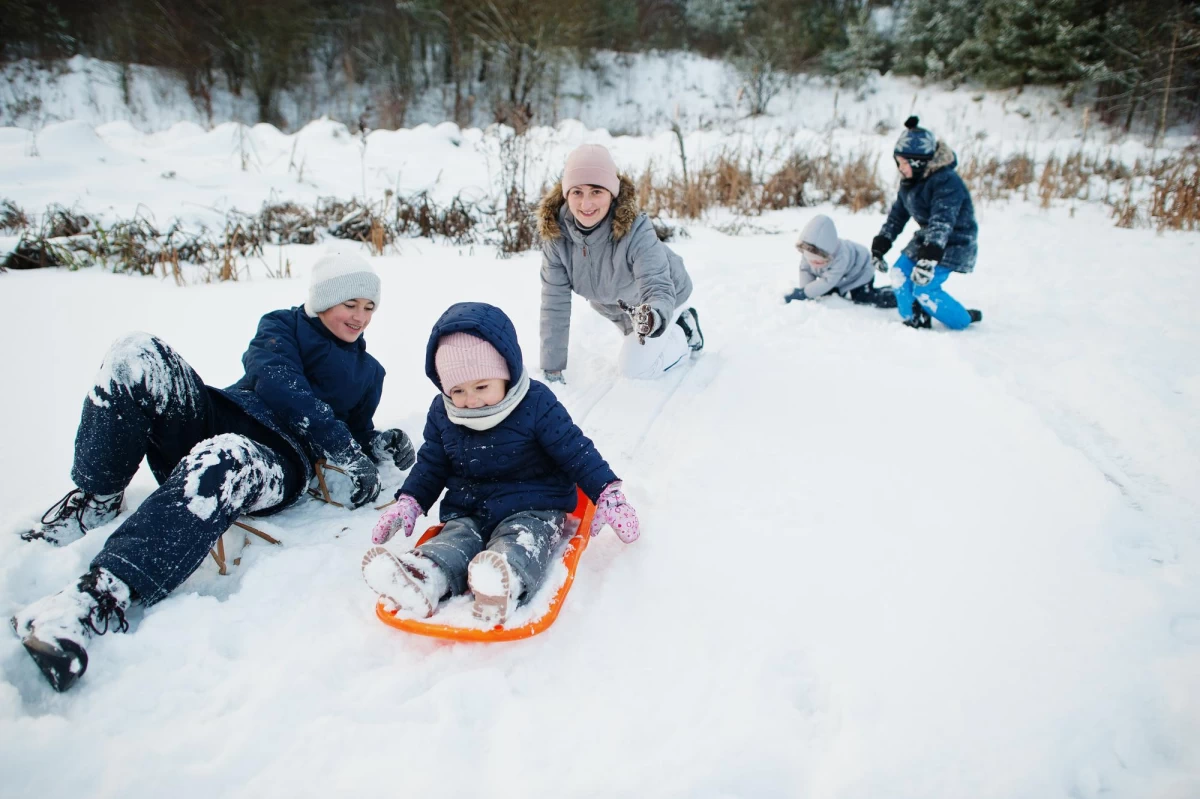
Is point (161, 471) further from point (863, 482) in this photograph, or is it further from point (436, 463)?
point (863, 482)

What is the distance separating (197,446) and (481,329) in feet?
2.52

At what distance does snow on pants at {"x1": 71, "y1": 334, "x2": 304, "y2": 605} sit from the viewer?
139 cm

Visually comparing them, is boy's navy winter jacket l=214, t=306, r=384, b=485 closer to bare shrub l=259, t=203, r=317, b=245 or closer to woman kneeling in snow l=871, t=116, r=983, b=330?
woman kneeling in snow l=871, t=116, r=983, b=330

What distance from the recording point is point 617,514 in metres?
1.64

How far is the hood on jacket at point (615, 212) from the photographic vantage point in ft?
8.61

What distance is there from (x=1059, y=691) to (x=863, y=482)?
84 cm

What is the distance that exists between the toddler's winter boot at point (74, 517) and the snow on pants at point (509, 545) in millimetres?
918

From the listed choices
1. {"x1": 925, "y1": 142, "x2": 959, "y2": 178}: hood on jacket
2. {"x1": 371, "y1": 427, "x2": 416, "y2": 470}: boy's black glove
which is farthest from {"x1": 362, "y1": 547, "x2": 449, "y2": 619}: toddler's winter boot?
{"x1": 925, "y1": 142, "x2": 959, "y2": 178}: hood on jacket

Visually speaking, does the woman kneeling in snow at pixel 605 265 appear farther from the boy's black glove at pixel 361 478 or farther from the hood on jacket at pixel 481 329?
the boy's black glove at pixel 361 478

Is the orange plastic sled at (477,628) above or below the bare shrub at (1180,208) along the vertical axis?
below

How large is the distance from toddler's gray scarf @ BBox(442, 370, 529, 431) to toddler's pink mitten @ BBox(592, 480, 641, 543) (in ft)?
1.15

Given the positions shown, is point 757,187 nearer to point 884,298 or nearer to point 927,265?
point 884,298

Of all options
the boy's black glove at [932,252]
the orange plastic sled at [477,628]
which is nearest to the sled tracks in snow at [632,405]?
the orange plastic sled at [477,628]

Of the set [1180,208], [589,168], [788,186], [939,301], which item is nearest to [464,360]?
[589,168]
